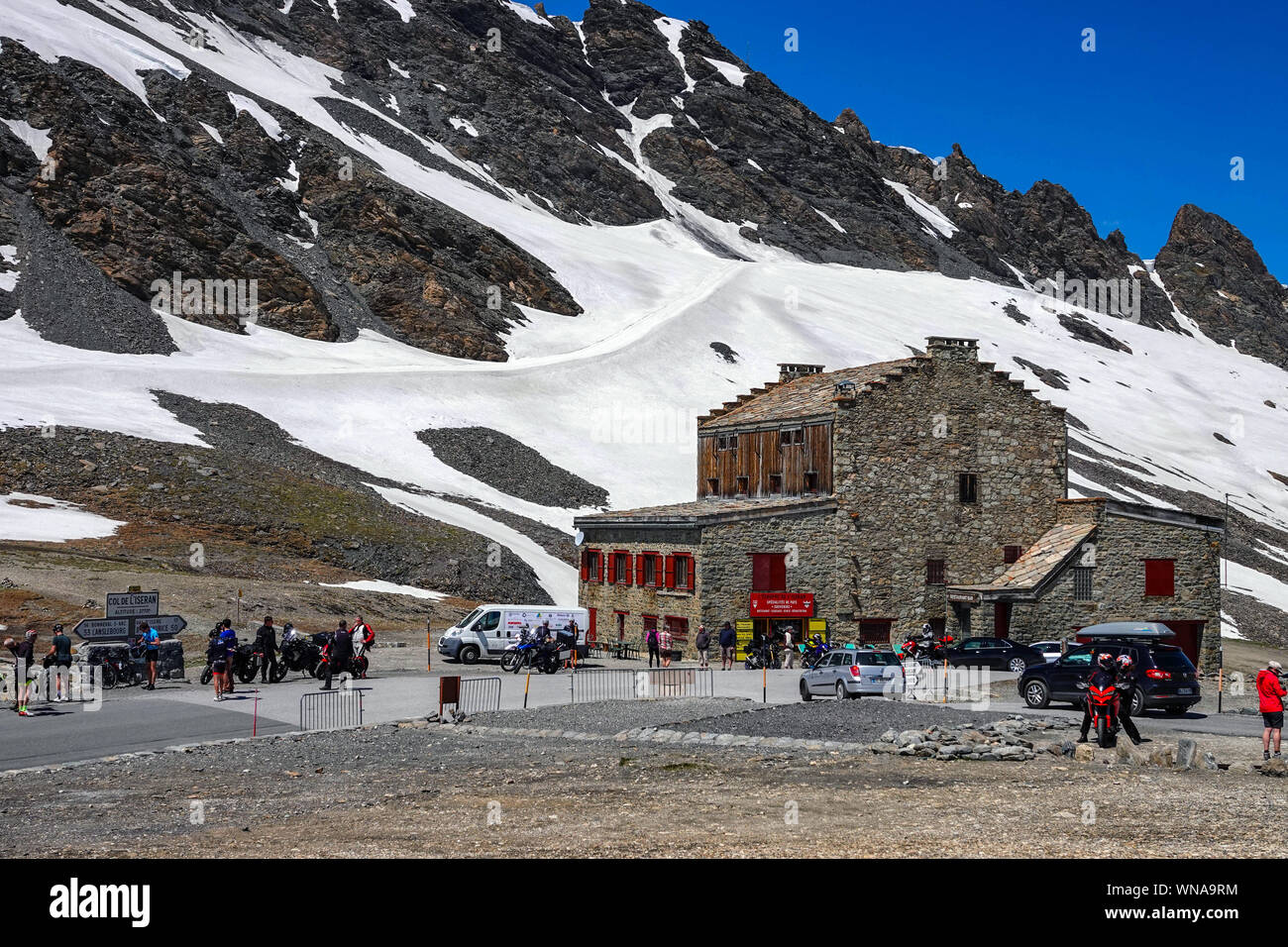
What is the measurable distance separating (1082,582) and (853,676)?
57.1 ft

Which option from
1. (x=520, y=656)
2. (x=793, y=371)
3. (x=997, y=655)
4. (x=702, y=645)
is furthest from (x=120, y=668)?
(x=793, y=371)

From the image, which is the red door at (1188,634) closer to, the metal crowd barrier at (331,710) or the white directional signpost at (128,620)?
the metal crowd barrier at (331,710)

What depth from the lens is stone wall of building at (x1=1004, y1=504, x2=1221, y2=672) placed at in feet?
150

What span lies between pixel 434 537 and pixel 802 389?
2194cm

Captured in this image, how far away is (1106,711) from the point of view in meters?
22.0

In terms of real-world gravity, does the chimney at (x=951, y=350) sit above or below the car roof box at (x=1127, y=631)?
above

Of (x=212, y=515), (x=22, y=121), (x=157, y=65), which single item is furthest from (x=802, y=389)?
(x=157, y=65)

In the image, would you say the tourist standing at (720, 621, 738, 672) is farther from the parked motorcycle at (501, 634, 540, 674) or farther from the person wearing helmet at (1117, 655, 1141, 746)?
the person wearing helmet at (1117, 655, 1141, 746)

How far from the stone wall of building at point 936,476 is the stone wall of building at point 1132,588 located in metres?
3.52

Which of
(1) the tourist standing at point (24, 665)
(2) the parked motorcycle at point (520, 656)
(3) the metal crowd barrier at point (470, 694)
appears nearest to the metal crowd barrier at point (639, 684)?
(2) the parked motorcycle at point (520, 656)

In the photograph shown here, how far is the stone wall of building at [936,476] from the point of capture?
48.6 meters

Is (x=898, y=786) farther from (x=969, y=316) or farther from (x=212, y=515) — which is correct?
(x=969, y=316)

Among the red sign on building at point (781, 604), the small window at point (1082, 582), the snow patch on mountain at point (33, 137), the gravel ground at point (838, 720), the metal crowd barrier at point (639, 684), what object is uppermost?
the snow patch on mountain at point (33, 137)

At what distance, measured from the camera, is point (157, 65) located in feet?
450
